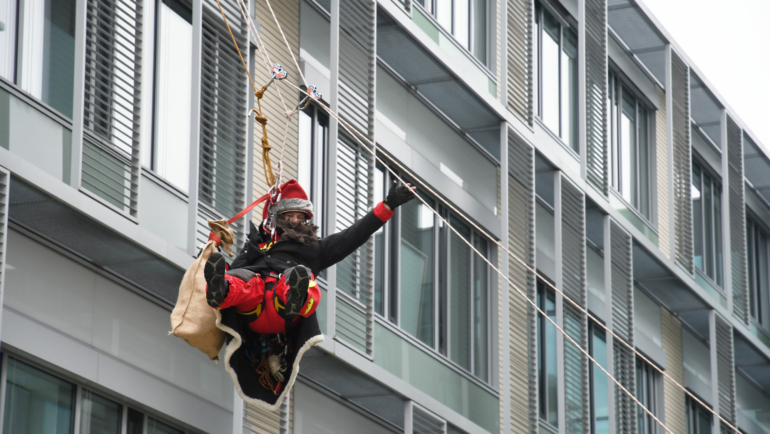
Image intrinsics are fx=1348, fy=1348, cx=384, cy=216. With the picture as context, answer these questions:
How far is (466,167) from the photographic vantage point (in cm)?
→ 2158

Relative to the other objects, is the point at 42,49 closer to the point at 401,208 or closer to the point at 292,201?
the point at 292,201

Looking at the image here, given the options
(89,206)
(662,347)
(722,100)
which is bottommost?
(89,206)

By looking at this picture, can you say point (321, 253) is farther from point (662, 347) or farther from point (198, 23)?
point (662, 347)

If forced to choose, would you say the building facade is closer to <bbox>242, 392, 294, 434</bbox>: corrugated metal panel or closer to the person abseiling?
<bbox>242, 392, 294, 434</bbox>: corrugated metal panel

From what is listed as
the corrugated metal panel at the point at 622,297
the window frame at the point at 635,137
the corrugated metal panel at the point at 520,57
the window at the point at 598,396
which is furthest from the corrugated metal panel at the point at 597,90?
the window at the point at 598,396

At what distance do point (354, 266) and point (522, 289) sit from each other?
5011mm

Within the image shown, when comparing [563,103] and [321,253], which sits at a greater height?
[563,103]

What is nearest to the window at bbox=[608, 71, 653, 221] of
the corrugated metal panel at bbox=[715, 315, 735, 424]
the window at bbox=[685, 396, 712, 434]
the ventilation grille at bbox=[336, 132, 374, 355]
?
the corrugated metal panel at bbox=[715, 315, 735, 424]

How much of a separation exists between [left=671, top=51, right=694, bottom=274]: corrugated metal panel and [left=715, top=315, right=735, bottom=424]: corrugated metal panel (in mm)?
1869

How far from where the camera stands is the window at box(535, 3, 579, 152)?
24031 millimetres

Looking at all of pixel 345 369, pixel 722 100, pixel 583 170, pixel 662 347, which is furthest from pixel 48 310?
pixel 722 100

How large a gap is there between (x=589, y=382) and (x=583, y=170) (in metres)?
3.77

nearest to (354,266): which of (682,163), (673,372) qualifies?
(682,163)

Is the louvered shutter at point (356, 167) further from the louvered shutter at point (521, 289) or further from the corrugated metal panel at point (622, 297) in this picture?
the corrugated metal panel at point (622, 297)
